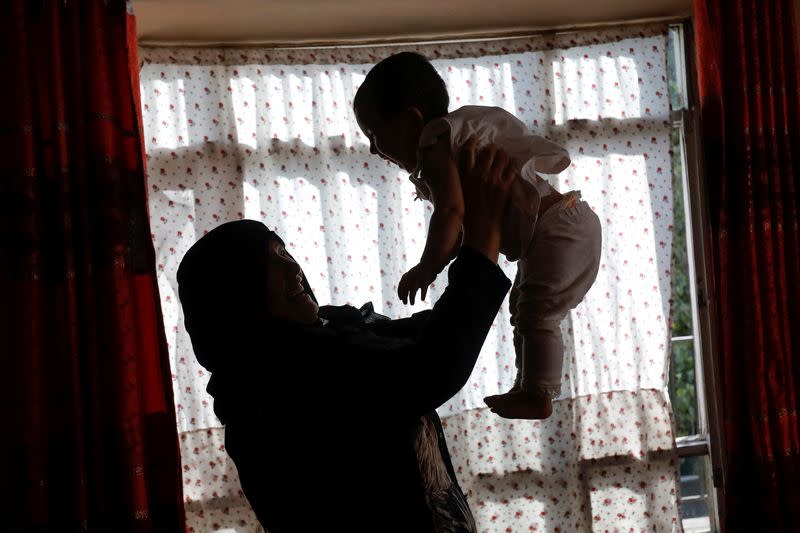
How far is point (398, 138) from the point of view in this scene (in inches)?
58.2

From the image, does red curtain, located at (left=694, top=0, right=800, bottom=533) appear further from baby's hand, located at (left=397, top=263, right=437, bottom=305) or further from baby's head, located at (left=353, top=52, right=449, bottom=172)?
baby's hand, located at (left=397, top=263, right=437, bottom=305)

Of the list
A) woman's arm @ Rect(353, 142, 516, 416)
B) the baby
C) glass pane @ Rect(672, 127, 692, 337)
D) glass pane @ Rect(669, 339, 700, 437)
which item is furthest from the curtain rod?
woman's arm @ Rect(353, 142, 516, 416)

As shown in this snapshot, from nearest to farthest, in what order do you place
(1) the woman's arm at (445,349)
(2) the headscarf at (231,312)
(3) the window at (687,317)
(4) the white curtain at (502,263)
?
1. (1) the woman's arm at (445,349)
2. (2) the headscarf at (231,312)
3. (4) the white curtain at (502,263)
4. (3) the window at (687,317)

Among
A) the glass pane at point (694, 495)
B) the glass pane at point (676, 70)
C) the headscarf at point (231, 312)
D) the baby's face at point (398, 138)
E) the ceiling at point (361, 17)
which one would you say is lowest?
the glass pane at point (694, 495)

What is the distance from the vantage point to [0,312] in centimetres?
278

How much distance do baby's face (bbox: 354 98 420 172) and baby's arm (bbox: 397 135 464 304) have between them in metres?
0.24

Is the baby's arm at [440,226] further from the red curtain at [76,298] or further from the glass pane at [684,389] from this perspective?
the glass pane at [684,389]

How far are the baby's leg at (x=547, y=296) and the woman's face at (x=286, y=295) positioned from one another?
47 cm

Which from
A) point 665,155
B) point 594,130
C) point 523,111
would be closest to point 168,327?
point 523,111

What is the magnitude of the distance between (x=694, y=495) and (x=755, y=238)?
1301mm

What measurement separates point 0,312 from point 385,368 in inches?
90.8

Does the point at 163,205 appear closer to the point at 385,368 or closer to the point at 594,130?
the point at 594,130

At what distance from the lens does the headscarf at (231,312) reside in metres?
1.10

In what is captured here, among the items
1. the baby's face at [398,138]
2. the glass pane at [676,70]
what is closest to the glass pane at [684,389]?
the glass pane at [676,70]
